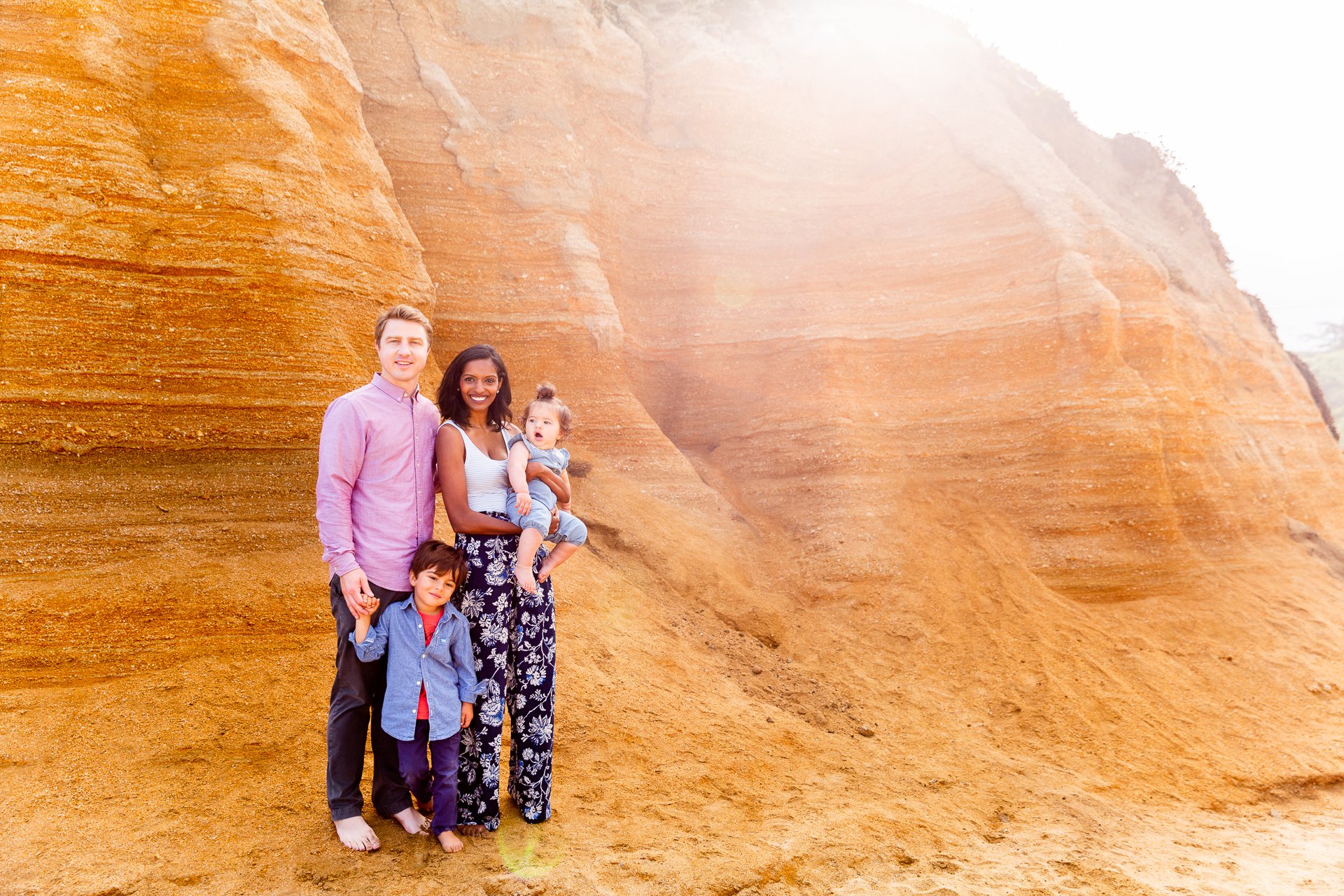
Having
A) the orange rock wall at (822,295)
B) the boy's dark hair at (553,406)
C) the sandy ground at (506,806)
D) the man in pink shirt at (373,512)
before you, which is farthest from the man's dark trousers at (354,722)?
the orange rock wall at (822,295)

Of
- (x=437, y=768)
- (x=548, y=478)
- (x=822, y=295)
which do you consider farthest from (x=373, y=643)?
(x=822, y=295)

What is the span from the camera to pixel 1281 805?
604 cm

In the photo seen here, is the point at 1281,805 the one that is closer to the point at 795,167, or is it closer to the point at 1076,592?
the point at 1076,592

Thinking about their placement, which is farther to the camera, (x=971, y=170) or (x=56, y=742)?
(x=971, y=170)

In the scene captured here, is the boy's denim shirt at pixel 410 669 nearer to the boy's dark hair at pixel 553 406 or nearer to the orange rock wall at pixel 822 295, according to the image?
the boy's dark hair at pixel 553 406

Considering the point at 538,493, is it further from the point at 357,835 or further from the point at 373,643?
the point at 357,835

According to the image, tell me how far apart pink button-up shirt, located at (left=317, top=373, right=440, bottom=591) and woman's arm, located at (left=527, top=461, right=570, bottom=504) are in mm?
437

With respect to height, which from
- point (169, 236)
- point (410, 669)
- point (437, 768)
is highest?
point (410, 669)

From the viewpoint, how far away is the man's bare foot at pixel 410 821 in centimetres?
349

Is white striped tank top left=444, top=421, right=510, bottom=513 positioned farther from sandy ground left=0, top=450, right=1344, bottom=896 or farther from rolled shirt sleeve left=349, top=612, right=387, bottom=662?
sandy ground left=0, top=450, right=1344, bottom=896

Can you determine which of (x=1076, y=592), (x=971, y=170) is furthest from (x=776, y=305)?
(x=1076, y=592)

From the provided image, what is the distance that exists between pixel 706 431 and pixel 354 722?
22.8 feet

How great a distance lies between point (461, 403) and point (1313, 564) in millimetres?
10528

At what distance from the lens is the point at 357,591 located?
3131 mm
